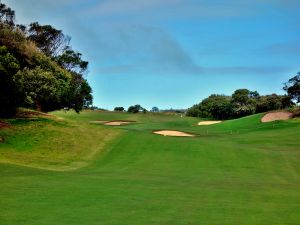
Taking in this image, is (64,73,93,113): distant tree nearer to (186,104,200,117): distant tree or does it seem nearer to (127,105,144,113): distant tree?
(186,104,200,117): distant tree

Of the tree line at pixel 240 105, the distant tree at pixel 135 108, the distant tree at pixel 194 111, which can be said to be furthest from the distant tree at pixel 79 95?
the distant tree at pixel 135 108

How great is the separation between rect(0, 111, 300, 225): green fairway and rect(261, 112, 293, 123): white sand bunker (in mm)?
22289

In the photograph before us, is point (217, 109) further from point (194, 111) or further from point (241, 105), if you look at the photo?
point (194, 111)

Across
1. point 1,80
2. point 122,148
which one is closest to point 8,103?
point 1,80

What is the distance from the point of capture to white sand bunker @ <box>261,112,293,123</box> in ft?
242

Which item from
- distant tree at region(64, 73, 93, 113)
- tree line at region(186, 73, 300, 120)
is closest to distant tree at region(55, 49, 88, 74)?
distant tree at region(64, 73, 93, 113)

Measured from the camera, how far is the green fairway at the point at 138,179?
534 inches

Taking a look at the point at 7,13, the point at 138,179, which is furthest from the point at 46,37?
the point at 138,179

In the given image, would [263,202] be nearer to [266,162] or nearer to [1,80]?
[266,162]

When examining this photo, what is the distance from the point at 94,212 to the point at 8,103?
33427 millimetres

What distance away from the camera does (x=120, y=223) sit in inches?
486

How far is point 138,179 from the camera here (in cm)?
2300

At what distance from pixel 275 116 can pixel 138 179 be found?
57.1m

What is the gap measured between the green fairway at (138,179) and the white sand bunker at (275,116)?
22289mm
